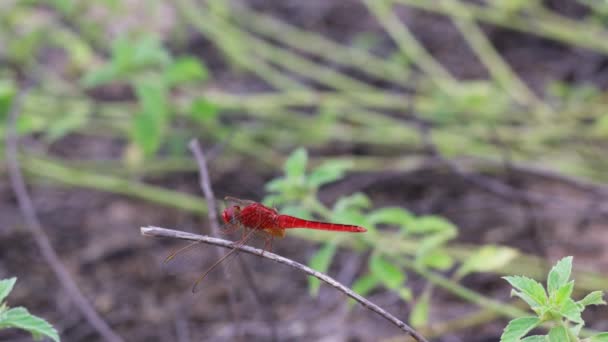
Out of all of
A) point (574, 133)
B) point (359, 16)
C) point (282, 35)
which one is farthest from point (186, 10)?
point (574, 133)

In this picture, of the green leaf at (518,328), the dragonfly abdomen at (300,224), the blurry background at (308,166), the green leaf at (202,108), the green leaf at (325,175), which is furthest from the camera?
the green leaf at (202,108)

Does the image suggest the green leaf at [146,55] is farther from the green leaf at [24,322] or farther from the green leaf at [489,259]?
the green leaf at [24,322]

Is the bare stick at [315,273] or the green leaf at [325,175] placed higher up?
the green leaf at [325,175]

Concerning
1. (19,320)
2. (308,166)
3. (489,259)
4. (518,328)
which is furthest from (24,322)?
(308,166)

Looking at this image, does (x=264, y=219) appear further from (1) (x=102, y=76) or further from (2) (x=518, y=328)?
(1) (x=102, y=76)

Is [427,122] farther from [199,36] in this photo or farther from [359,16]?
[199,36]

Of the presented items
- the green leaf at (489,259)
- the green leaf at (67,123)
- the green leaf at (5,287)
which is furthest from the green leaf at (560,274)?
the green leaf at (67,123)
